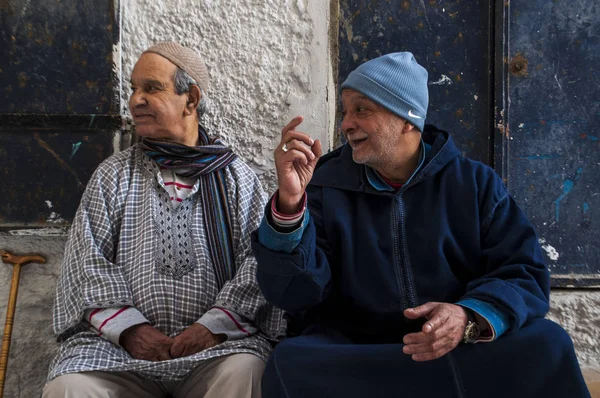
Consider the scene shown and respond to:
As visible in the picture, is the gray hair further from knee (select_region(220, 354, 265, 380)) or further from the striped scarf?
knee (select_region(220, 354, 265, 380))

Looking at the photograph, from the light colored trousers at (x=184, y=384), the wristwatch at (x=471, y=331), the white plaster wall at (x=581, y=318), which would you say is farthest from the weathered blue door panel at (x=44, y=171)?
the white plaster wall at (x=581, y=318)

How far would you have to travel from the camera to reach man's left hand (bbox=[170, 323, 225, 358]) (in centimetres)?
212

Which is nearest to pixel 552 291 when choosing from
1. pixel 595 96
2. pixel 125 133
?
pixel 595 96

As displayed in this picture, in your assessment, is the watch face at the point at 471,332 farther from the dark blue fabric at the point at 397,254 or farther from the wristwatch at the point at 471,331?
the dark blue fabric at the point at 397,254

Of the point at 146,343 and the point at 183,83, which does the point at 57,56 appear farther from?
the point at 146,343

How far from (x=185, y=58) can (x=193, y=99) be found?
0.52 ft

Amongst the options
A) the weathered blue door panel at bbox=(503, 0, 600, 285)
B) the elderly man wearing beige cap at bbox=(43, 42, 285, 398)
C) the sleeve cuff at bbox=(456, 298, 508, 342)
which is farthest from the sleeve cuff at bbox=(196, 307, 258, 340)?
the weathered blue door panel at bbox=(503, 0, 600, 285)

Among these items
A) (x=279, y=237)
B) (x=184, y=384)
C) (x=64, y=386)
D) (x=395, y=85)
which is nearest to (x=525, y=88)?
(x=395, y=85)

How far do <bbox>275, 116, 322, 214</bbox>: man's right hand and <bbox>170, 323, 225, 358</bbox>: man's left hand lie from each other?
1.73ft

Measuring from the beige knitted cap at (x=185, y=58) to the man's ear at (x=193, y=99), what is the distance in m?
0.03

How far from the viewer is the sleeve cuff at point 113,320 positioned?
2119 mm

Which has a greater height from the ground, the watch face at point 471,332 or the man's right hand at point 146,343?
the watch face at point 471,332

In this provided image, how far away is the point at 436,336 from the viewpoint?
1.75 metres

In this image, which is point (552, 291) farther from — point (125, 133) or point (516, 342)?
point (125, 133)
